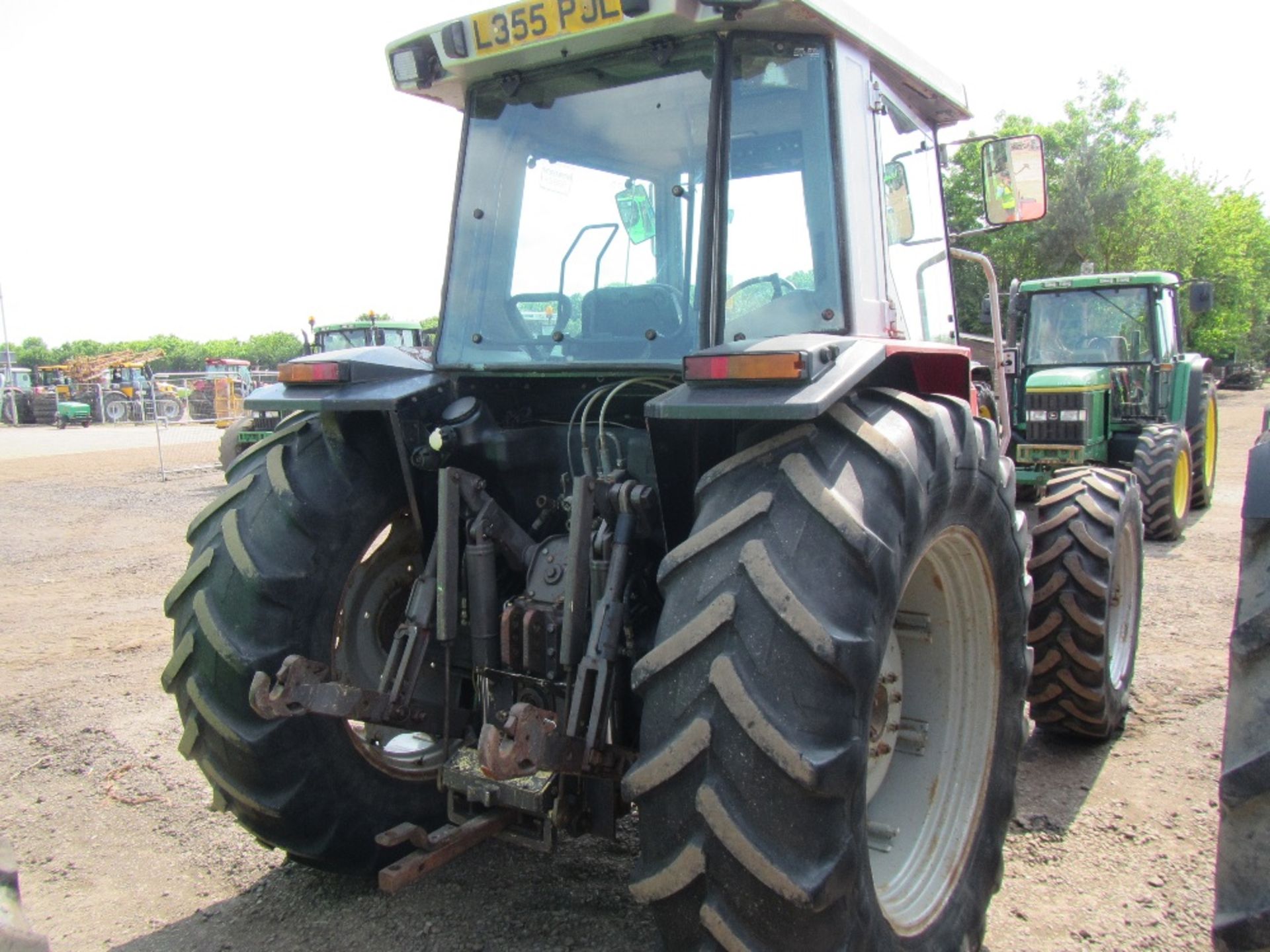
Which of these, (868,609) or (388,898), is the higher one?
(868,609)

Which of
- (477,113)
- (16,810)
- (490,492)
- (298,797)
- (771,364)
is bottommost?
(16,810)

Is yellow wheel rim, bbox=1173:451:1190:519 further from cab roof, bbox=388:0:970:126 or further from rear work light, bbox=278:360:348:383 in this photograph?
rear work light, bbox=278:360:348:383

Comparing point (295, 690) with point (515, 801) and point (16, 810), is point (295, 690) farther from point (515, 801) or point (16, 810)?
point (16, 810)

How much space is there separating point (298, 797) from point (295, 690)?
482 millimetres

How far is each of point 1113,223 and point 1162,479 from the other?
79.7 feet

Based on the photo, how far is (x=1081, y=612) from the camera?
381 cm

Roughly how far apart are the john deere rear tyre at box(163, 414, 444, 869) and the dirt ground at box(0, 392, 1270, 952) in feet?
0.97

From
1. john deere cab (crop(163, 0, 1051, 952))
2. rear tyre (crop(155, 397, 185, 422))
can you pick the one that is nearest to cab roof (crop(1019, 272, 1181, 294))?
john deere cab (crop(163, 0, 1051, 952))

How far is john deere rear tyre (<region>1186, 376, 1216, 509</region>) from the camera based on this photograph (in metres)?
10.1

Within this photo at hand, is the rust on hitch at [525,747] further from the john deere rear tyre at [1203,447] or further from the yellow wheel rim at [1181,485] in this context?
the john deere rear tyre at [1203,447]

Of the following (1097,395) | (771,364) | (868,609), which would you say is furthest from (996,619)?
(1097,395)

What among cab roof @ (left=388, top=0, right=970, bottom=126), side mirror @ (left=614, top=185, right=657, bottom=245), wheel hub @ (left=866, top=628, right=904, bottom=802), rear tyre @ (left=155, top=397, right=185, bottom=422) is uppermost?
cab roof @ (left=388, top=0, right=970, bottom=126)

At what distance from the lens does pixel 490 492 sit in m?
3.04

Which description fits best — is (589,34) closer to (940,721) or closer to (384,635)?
(384,635)
